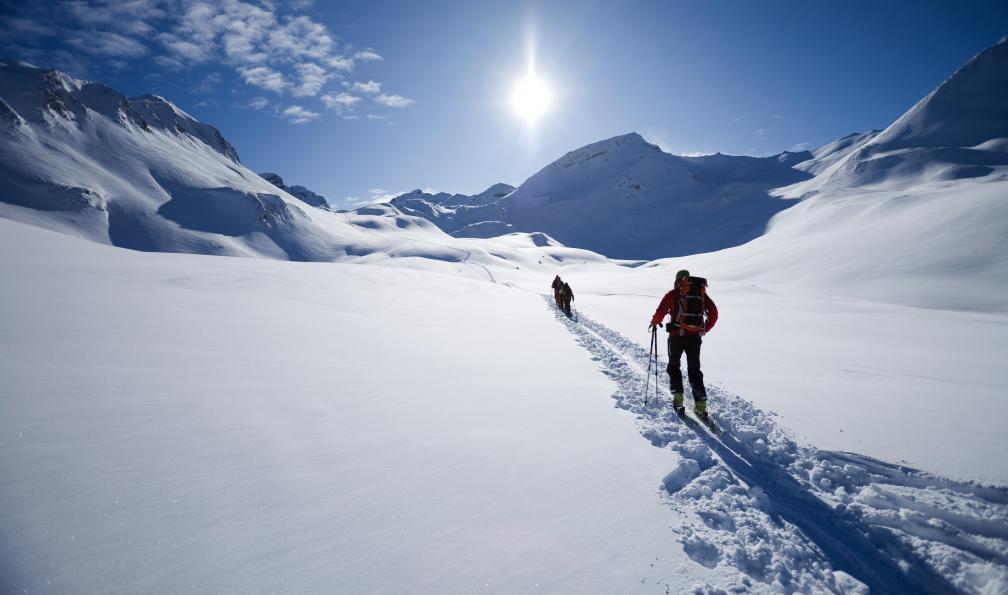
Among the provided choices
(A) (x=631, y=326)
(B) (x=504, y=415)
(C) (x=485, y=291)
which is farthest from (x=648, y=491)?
(C) (x=485, y=291)

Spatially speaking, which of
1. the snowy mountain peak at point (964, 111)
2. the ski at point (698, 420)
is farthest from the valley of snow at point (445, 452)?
the snowy mountain peak at point (964, 111)

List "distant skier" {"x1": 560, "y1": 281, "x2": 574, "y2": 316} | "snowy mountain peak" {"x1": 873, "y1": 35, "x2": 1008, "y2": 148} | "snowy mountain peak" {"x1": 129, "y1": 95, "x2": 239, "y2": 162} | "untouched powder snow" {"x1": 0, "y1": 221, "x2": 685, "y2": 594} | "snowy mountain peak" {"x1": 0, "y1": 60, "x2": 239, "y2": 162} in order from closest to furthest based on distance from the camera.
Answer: "untouched powder snow" {"x1": 0, "y1": 221, "x2": 685, "y2": 594} < "distant skier" {"x1": 560, "y1": 281, "x2": 574, "y2": 316} < "snowy mountain peak" {"x1": 0, "y1": 60, "x2": 239, "y2": 162} < "snowy mountain peak" {"x1": 129, "y1": 95, "x2": 239, "y2": 162} < "snowy mountain peak" {"x1": 873, "y1": 35, "x2": 1008, "y2": 148}

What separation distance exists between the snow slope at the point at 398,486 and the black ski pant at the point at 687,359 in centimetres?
59

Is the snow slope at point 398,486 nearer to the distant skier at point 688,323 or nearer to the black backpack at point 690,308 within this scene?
the distant skier at point 688,323

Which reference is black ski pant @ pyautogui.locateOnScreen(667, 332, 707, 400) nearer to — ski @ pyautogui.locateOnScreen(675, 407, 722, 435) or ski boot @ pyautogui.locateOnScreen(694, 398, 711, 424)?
ski boot @ pyautogui.locateOnScreen(694, 398, 711, 424)

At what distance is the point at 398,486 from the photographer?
3.77 m

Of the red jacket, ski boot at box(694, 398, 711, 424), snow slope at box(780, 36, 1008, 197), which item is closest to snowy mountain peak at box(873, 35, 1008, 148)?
snow slope at box(780, 36, 1008, 197)

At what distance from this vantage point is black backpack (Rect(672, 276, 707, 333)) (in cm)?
703

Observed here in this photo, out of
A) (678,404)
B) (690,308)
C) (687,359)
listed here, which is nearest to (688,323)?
(690,308)

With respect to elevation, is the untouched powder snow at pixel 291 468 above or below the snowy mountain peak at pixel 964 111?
below

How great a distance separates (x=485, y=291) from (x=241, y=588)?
2162cm

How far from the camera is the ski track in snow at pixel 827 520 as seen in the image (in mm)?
3352

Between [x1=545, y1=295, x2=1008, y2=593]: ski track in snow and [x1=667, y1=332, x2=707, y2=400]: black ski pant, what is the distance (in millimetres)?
1256

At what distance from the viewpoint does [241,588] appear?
2488 mm
